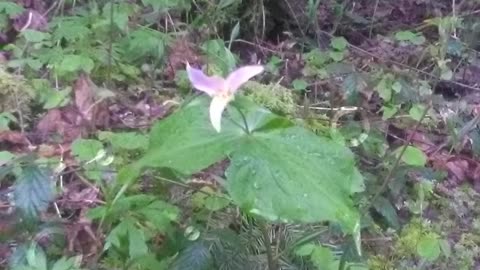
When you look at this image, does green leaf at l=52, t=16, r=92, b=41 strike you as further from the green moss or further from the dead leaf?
the green moss

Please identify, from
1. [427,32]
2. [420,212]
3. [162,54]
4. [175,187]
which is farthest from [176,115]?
[427,32]

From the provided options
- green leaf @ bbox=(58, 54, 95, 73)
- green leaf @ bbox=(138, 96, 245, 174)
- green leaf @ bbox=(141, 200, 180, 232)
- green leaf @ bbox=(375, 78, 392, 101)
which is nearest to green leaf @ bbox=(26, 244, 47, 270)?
green leaf @ bbox=(141, 200, 180, 232)

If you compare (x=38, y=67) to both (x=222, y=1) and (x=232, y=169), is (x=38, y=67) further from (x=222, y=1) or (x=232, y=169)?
(x=232, y=169)

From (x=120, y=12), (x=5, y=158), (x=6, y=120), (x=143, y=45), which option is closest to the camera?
(x=5, y=158)

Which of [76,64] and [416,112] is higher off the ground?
[76,64]

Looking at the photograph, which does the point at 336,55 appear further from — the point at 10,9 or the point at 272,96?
the point at 10,9

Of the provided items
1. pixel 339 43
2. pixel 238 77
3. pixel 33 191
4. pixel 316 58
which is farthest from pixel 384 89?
pixel 238 77

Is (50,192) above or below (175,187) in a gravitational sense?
above
